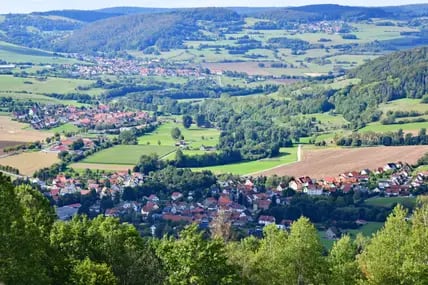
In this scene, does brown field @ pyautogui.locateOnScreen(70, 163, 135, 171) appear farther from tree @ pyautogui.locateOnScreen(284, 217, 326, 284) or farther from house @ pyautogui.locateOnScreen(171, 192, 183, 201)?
tree @ pyautogui.locateOnScreen(284, 217, 326, 284)

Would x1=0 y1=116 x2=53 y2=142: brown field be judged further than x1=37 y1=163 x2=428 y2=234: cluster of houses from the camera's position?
Yes

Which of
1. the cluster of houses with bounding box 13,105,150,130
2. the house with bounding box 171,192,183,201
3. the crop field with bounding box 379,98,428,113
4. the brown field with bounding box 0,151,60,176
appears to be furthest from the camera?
the crop field with bounding box 379,98,428,113

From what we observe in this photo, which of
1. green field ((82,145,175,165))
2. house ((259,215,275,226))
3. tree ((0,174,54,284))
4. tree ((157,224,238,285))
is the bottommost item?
green field ((82,145,175,165))

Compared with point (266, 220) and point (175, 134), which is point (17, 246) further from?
point (175, 134)

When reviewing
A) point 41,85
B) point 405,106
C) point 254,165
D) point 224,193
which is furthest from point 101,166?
point 41,85

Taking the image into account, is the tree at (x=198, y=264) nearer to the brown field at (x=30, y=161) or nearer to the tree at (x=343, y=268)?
the tree at (x=343, y=268)

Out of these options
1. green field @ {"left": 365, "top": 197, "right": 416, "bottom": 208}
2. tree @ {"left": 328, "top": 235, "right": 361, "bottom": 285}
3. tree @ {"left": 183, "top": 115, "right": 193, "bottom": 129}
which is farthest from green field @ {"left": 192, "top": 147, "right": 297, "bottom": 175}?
tree @ {"left": 328, "top": 235, "right": 361, "bottom": 285}

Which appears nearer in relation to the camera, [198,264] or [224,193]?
[198,264]
